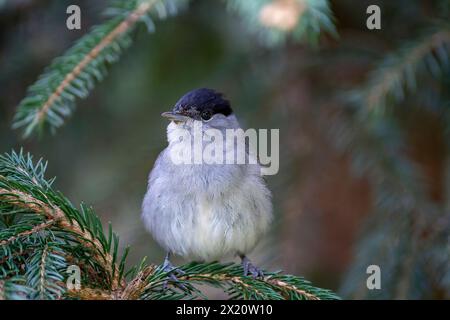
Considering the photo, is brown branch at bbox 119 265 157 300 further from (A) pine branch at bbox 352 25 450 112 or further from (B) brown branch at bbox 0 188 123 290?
(A) pine branch at bbox 352 25 450 112

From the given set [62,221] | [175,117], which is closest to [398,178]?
[175,117]

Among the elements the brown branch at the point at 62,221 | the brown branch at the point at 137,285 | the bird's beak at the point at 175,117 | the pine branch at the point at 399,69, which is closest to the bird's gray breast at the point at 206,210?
the bird's beak at the point at 175,117

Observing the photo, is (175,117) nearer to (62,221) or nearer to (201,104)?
(201,104)

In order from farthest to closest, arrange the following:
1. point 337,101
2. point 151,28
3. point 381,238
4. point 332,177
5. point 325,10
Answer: point 332,177 < point 337,101 < point 381,238 < point 151,28 < point 325,10

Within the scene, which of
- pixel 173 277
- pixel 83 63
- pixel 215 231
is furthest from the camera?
pixel 215 231

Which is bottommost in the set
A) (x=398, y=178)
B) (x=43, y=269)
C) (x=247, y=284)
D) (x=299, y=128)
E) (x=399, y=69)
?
(x=247, y=284)

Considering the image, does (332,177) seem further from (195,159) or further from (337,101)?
(195,159)

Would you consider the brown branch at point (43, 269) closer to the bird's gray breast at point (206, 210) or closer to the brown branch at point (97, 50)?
the brown branch at point (97, 50)
